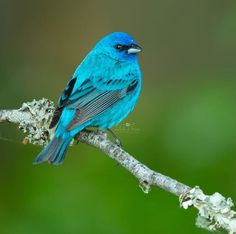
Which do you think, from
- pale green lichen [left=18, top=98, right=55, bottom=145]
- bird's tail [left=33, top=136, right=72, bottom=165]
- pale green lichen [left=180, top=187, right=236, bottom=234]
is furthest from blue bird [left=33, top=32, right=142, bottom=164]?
pale green lichen [left=180, top=187, right=236, bottom=234]

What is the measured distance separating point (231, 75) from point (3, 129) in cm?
232

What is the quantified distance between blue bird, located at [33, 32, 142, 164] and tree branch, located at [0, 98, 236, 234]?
0.44 ft

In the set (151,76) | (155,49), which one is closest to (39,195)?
(151,76)

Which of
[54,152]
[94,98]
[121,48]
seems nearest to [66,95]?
[94,98]

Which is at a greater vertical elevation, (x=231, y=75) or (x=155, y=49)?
(x=155, y=49)

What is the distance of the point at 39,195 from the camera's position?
583cm

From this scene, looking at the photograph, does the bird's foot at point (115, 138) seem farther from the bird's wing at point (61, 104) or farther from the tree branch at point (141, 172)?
the bird's wing at point (61, 104)

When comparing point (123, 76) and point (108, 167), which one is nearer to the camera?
point (108, 167)

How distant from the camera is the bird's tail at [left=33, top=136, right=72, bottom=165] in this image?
Result: 5.26m

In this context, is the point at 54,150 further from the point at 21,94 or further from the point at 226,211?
the point at 21,94

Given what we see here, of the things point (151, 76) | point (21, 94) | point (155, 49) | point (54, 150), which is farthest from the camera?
point (155, 49)

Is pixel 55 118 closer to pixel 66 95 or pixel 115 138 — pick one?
pixel 66 95

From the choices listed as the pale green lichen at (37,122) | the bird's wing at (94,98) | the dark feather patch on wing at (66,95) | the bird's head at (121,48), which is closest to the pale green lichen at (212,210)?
the bird's wing at (94,98)

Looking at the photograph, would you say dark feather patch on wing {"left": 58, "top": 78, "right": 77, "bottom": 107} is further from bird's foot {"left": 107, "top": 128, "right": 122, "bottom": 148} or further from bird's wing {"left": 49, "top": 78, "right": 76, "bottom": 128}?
bird's foot {"left": 107, "top": 128, "right": 122, "bottom": 148}
